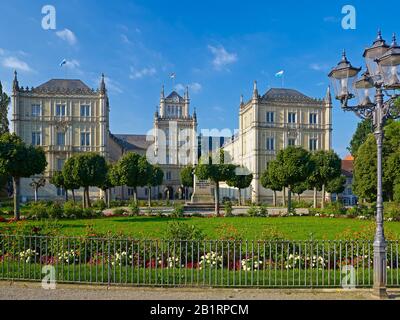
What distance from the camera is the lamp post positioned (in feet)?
22.9

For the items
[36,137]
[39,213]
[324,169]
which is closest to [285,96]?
[324,169]

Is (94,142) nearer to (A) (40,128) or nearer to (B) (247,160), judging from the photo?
(A) (40,128)

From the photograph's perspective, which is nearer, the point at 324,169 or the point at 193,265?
the point at 193,265

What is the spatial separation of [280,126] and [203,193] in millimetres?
19949

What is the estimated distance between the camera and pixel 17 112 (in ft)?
161

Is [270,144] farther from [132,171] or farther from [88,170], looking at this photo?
[88,170]

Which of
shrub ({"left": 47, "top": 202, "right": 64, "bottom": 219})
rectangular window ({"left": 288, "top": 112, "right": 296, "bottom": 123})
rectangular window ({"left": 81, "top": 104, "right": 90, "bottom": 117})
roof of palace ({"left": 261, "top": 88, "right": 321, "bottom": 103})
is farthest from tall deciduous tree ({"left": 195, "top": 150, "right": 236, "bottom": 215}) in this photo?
rectangular window ({"left": 288, "top": 112, "right": 296, "bottom": 123})

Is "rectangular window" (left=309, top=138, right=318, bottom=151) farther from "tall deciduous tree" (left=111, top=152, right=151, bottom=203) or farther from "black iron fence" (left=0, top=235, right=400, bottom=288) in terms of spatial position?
"black iron fence" (left=0, top=235, right=400, bottom=288)

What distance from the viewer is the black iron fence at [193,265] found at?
8352 mm

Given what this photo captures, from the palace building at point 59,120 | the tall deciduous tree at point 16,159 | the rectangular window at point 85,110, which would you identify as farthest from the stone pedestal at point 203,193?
the tall deciduous tree at point 16,159

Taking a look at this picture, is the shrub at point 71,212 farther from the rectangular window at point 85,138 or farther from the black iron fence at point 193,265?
the rectangular window at point 85,138

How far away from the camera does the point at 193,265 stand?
9406 millimetres

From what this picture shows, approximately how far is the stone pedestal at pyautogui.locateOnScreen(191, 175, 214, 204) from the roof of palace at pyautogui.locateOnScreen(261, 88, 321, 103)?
63.3 feet

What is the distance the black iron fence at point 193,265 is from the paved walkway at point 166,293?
21cm
